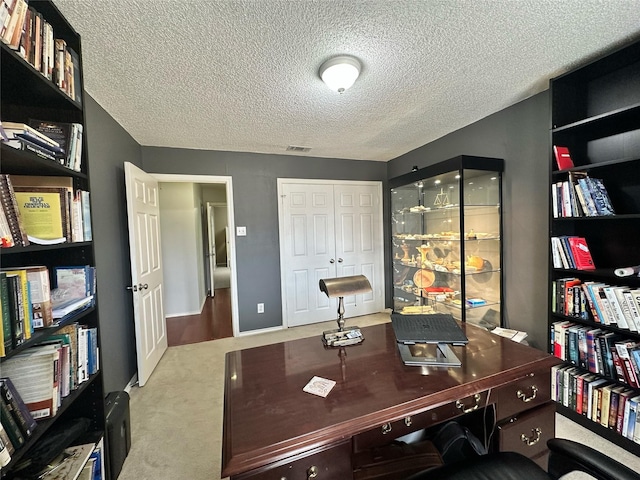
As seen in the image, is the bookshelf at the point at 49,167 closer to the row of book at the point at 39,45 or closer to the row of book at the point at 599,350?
the row of book at the point at 39,45

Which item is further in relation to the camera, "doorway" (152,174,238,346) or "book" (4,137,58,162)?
"doorway" (152,174,238,346)

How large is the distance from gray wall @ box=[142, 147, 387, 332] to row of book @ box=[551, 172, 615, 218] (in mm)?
2711

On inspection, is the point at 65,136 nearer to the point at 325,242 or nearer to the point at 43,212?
the point at 43,212

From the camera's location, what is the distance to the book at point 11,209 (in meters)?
0.87

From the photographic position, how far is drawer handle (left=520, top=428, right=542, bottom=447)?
1134mm

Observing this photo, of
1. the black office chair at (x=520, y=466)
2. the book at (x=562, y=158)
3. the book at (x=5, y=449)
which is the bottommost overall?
the black office chair at (x=520, y=466)

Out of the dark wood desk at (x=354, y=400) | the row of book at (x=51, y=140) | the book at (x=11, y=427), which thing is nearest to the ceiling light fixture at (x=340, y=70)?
the row of book at (x=51, y=140)

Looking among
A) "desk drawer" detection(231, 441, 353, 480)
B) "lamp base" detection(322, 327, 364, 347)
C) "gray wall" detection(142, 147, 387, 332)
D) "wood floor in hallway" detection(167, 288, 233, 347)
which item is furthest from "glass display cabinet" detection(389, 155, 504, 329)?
"wood floor in hallway" detection(167, 288, 233, 347)

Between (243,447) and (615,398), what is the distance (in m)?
2.25

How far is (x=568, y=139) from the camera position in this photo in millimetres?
1918

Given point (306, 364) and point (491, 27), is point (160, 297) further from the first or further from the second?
point (491, 27)

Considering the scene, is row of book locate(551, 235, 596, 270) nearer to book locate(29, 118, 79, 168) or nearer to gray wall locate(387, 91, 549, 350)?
gray wall locate(387, 91, 549, 350)

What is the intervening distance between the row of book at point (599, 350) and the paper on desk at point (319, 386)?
1844 mm

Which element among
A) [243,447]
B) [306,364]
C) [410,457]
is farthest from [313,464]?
[410,457]
